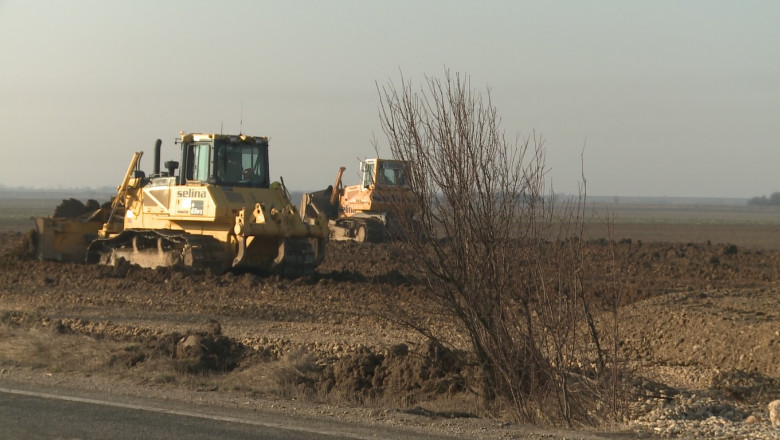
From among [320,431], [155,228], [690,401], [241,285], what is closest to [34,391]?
[320,431]

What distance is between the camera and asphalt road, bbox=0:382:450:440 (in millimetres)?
8492

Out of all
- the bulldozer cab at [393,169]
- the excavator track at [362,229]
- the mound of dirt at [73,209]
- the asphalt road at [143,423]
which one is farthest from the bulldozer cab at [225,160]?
the excavator track at [362,229]

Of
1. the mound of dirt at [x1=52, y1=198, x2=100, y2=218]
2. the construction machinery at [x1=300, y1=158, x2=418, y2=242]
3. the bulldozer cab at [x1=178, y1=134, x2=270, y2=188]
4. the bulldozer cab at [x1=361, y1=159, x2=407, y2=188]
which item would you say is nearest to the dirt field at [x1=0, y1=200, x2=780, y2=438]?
the bulldozer cab at [x1=361, y1=159, x2=407, y2=188]

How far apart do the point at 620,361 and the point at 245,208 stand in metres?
12.4

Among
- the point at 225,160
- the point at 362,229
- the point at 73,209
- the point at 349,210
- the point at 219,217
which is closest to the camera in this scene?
the point at 219,217

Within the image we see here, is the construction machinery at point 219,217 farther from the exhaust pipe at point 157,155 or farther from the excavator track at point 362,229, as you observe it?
the excavator track at point 362,229

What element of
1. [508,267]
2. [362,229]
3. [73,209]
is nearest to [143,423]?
[508,267]

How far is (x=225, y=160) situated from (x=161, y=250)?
8.72 ft

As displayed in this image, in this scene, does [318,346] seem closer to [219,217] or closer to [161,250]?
[219,217]

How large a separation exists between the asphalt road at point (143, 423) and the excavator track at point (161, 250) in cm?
1148

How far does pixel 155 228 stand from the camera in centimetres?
2284

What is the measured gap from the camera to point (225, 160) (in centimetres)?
2166

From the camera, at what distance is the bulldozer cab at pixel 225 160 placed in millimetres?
21375

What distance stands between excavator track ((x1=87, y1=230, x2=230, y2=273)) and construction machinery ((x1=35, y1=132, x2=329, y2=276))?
21mm
